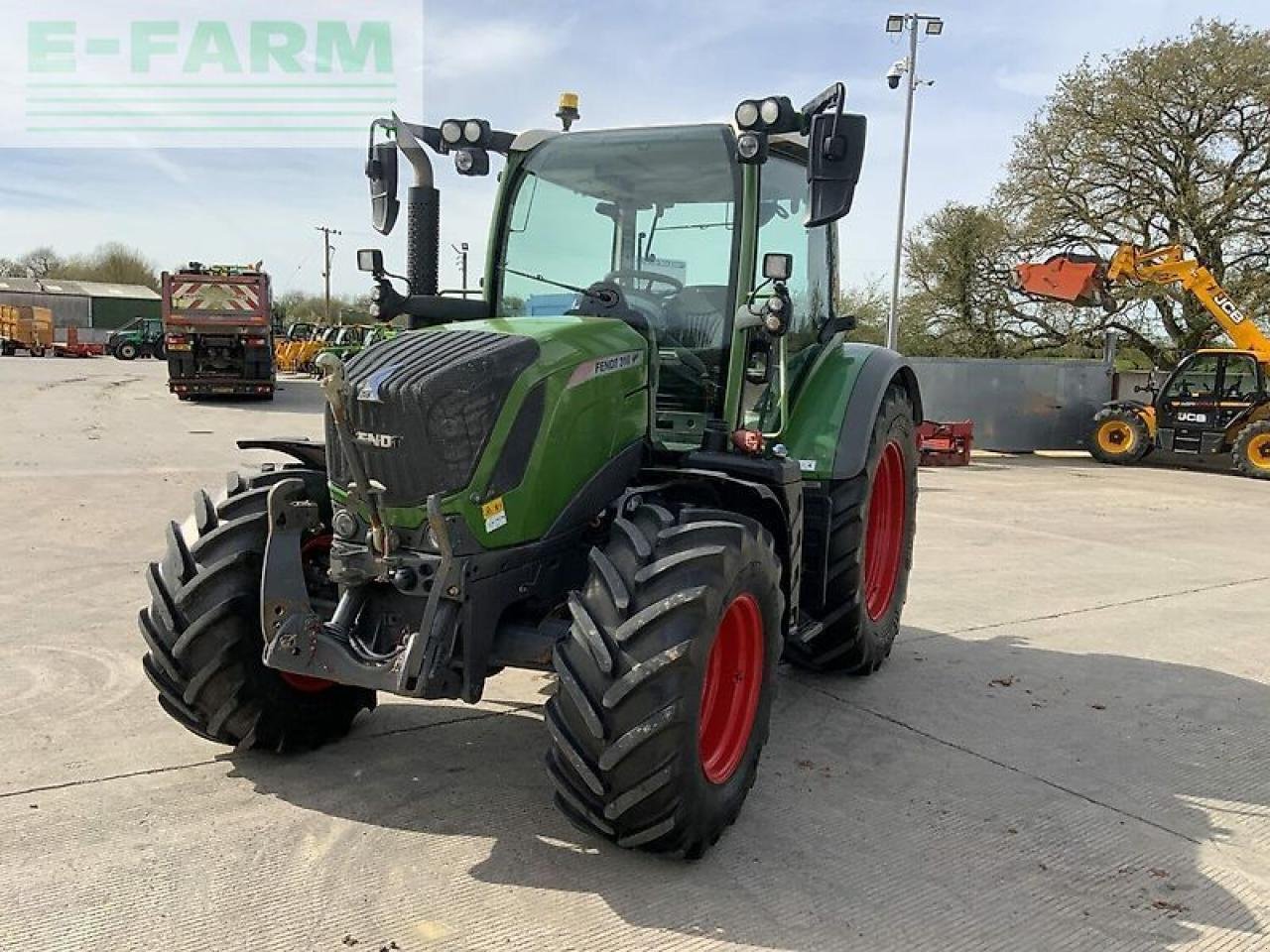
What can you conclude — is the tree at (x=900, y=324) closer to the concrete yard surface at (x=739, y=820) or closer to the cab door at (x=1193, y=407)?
the cab door at (x=1193, y=407)

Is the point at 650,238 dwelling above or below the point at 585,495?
above

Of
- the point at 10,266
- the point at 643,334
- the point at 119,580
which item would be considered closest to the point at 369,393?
the point at 643,334

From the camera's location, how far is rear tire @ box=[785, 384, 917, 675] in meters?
4.59

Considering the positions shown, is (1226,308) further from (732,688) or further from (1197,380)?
(732,688)

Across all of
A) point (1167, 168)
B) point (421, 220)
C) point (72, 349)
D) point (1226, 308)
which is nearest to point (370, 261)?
point (421, 220)

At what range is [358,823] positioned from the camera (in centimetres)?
339

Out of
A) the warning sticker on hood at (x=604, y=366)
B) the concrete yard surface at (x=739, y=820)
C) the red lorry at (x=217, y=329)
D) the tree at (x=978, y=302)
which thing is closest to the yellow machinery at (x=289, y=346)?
the red lorry at (x=217, y=329)

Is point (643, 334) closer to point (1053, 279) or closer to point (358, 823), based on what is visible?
point (358, 823)

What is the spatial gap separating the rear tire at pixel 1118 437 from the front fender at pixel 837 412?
14367 mm

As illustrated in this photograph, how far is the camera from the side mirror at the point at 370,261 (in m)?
4.39

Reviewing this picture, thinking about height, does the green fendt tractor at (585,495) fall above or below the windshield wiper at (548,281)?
below

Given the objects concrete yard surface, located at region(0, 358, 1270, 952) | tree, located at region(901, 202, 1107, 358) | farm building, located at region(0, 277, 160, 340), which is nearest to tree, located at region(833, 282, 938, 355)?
tree, located at region(901, 202, 1107, 358)

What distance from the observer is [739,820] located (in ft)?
11.5

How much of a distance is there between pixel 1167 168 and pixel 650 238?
23332mm
